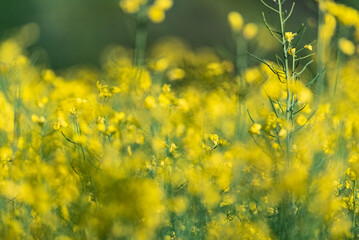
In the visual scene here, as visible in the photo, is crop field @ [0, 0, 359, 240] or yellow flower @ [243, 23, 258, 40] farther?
yellow flower @ [243, 23, 258, 40]

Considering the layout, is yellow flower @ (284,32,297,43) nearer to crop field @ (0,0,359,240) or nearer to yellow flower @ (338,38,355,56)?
crop field @ (0,0,359,240)

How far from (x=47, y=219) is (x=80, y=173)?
0.29 metres

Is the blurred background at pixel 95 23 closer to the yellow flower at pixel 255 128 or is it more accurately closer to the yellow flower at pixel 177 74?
the yellow flower at pixel 177 74

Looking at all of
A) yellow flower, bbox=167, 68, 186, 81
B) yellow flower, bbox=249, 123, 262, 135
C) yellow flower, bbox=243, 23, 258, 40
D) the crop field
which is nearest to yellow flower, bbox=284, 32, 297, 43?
the crop field

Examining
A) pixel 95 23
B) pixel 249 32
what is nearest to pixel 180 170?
pixel 249 32

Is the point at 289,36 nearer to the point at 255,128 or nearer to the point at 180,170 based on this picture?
the point at 255,128

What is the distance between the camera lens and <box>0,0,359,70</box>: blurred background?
1169cm

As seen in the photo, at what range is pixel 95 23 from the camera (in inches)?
526

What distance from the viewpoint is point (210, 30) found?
12727 mm

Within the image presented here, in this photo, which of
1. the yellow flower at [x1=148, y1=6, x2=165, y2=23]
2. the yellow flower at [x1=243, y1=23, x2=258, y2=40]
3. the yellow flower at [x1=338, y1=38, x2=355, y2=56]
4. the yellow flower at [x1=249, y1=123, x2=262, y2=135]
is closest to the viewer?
the yellow flower at [x1=249, y1=123, x2=262, y2=135]

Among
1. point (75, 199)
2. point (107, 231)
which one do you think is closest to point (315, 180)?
point (107, 231)

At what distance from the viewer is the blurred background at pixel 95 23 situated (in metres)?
11.7

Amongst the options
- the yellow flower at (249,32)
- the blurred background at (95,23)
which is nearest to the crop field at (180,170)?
the yellow flower at (249,32)

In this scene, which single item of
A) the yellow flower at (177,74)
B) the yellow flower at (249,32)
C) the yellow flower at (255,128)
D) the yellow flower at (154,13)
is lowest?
the yellow flower at (177,74)
